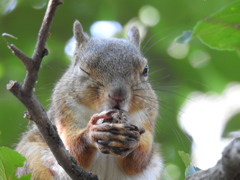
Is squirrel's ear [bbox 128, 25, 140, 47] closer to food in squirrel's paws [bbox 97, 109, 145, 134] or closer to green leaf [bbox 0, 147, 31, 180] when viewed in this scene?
food in squirrel's paws [bbox 97, 109, 145, 134]

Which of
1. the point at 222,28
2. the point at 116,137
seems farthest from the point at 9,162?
the point at 222,28

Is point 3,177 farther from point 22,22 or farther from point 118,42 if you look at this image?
point 22,22

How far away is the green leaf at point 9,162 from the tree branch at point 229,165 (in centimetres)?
97

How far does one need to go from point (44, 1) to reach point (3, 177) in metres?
3.33

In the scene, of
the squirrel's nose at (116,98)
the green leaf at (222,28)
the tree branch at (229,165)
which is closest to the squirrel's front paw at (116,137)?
the squirrel's nose at (116,98)

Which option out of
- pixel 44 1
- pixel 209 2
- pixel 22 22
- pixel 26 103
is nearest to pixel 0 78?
pixel 22 22

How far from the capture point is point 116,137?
2475 millimetres

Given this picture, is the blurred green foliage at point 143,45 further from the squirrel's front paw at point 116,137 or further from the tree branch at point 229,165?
the tree branch at point 229,165

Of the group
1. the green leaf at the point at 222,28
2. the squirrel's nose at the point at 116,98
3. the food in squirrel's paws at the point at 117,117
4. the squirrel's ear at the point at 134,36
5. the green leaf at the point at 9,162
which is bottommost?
the green leaf at the point at 9,162

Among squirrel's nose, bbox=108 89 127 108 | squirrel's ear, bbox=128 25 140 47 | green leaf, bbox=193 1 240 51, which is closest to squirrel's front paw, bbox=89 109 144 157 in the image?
squirrel's nose, bbox=108 89 127 108

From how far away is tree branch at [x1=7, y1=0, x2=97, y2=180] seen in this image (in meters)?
1.56

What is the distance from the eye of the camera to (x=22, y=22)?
5.02m

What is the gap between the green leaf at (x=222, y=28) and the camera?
1.31 metres

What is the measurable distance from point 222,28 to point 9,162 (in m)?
1.25
